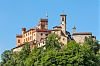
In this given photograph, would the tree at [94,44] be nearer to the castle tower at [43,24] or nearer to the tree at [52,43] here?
the tree at [52,43]

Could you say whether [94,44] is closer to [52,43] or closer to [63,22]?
[52,43]

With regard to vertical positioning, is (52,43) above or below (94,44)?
below

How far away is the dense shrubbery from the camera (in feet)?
208

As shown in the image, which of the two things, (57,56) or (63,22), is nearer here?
(57,56)

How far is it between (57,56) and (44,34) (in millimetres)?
19548

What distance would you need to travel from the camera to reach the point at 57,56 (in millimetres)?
64938

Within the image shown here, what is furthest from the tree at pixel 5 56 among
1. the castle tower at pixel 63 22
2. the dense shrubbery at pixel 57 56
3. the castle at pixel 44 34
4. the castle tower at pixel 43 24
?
the castle tower at pixel 43 24

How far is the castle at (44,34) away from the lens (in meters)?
80.8

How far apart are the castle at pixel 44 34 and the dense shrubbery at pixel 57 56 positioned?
5.55 m

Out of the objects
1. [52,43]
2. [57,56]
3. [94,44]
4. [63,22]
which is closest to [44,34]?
[63,22]

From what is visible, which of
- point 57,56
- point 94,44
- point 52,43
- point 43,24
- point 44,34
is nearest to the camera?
point 57,56

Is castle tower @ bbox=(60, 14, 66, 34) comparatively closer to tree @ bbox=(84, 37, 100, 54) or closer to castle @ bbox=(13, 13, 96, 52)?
castle @ bbox=(13, 13, 96, 52)

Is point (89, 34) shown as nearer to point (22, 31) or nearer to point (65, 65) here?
point (22, 31)

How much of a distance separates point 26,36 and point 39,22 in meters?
3.25
